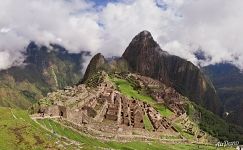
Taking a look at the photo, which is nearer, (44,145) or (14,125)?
(44,145)

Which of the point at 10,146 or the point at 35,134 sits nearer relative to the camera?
the point at 10,146

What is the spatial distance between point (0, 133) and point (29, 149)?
1599 cm

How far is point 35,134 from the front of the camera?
195375 millimetres

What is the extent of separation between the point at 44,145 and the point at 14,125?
800 inches

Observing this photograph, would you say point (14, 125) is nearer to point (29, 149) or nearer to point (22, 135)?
point (22, 135)

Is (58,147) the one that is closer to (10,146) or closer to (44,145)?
(44,145)

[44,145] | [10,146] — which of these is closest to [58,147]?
[44,145]

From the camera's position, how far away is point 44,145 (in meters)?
186

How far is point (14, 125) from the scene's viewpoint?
199625 mm

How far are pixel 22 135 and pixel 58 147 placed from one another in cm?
1437

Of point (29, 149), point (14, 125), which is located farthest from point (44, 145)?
point (14, 125)

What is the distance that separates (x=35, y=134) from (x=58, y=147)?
1056 centimetres

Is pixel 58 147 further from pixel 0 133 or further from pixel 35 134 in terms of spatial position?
A: pixel 0 133

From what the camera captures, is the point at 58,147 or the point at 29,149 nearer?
the point at 29,149
